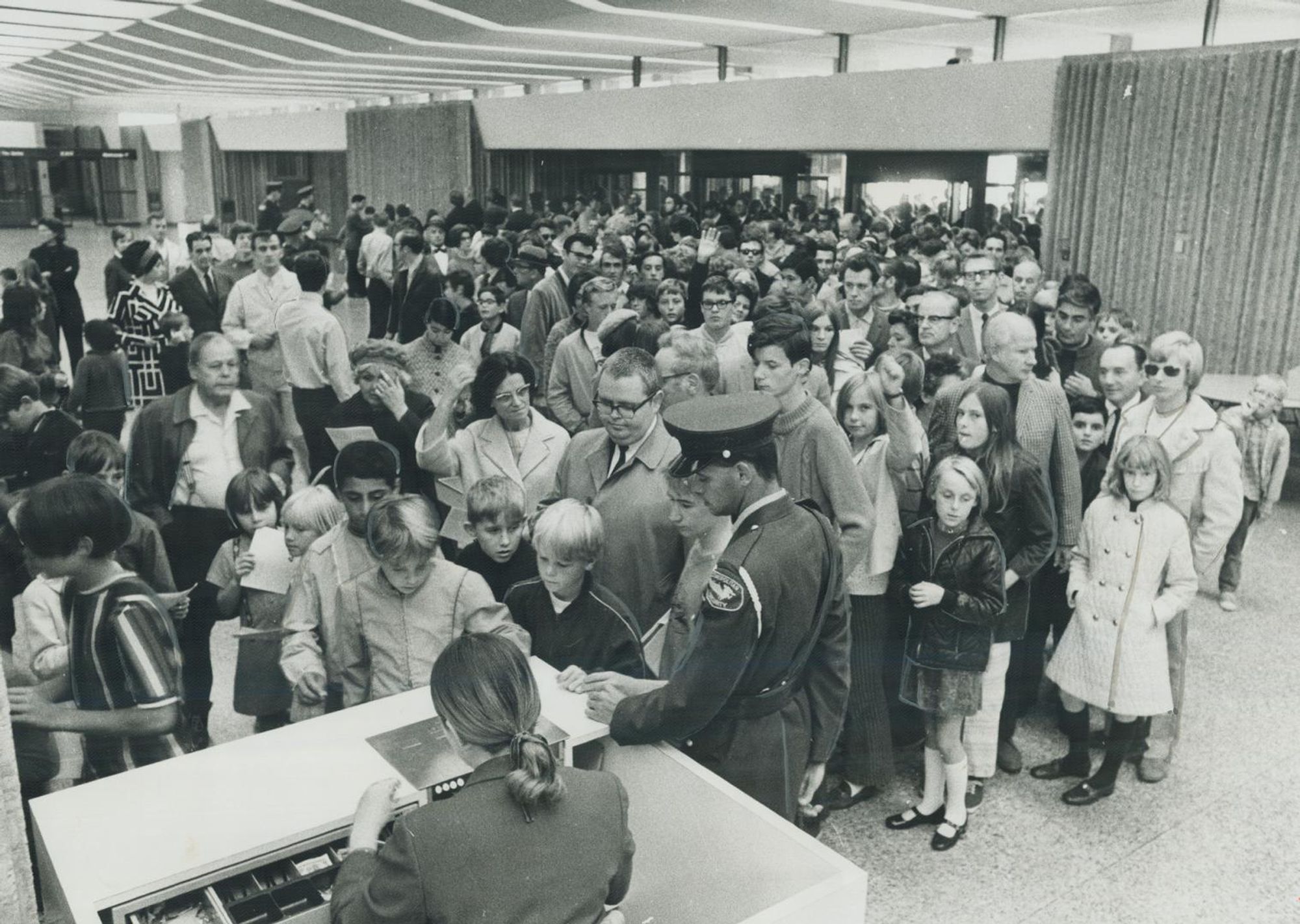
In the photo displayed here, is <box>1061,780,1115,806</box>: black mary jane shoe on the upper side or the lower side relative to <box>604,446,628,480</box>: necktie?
lower

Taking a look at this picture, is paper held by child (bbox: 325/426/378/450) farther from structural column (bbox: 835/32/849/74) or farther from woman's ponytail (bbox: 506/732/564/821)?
structural column (bbox: 835/32/849/74)

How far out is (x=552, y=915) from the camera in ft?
5.61

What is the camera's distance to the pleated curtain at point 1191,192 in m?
8.37

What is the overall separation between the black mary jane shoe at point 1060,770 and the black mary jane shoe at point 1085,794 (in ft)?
0.38

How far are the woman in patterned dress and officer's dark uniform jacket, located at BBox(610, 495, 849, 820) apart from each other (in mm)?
5447

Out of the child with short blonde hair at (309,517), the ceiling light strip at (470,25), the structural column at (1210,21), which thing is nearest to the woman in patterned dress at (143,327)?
the ceiling light strip at (470,25)

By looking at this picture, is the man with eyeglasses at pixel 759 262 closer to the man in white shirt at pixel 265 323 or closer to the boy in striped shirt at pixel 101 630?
the man in white shirt at pixel 265 323

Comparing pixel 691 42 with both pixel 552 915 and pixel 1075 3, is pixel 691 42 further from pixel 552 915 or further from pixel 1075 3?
pixel 552 915

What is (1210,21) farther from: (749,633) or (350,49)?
(350,49)

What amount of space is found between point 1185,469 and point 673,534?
7.16 ft

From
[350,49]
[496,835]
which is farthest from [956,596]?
[350,49]

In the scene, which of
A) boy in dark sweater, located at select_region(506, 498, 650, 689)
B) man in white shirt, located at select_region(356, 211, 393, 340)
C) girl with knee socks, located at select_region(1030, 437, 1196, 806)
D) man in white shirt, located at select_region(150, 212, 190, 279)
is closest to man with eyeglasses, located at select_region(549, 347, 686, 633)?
boy in dark sweater, located at select_region(506, 498, 650, 689)

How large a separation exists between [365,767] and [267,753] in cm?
25

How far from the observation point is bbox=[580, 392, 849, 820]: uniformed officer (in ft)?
7.91
